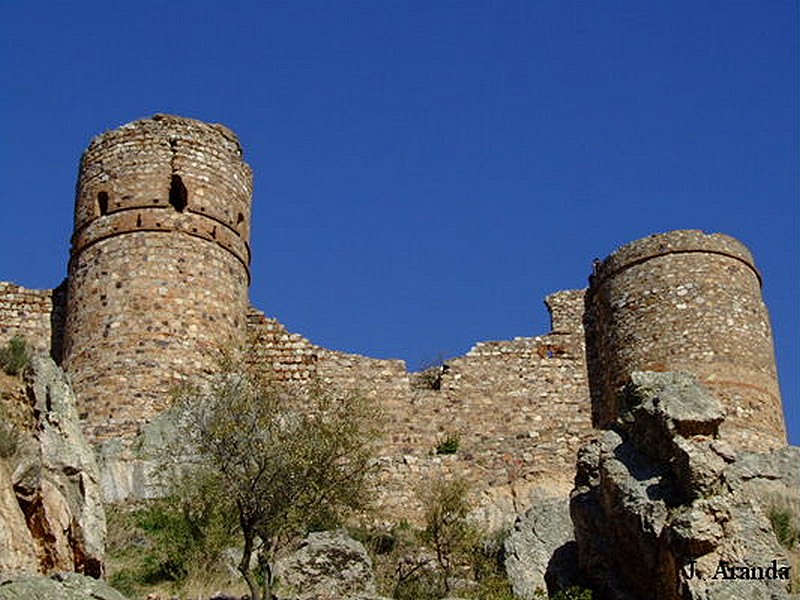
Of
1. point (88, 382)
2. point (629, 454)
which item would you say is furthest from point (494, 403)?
point (629, 454)

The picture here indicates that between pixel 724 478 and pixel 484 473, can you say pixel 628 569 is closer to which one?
pixel 724 478

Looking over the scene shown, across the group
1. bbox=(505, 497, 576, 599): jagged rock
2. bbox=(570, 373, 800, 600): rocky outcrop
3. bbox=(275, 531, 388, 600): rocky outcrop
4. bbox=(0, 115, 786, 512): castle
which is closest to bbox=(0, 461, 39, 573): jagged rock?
bbox=(275, 531, 388, 600): rocky outcrop

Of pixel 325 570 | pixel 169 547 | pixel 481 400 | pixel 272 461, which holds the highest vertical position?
pixel 481 400

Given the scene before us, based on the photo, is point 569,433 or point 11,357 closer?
point 11,357

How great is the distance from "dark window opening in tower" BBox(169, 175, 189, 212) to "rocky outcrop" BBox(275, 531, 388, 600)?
7.66 m

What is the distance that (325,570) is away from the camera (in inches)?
698

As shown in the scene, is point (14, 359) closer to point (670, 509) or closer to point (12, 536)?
point (12, 536)

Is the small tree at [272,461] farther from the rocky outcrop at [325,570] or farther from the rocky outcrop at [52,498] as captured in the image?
the rocky outcrop at [52,498]

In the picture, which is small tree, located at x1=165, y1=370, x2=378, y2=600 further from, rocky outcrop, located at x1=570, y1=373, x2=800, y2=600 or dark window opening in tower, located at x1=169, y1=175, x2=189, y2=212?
dark window opening in tower, located at x1=169, y1=175, x2=189, y2=212

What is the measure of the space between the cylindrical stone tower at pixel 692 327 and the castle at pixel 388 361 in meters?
0.03

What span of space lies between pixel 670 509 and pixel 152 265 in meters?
10.4

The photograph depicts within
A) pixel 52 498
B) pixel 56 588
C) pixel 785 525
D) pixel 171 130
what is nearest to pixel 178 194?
pixel 171 130

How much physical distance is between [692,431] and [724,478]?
0.89 metres

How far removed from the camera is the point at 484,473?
75.4 feet
